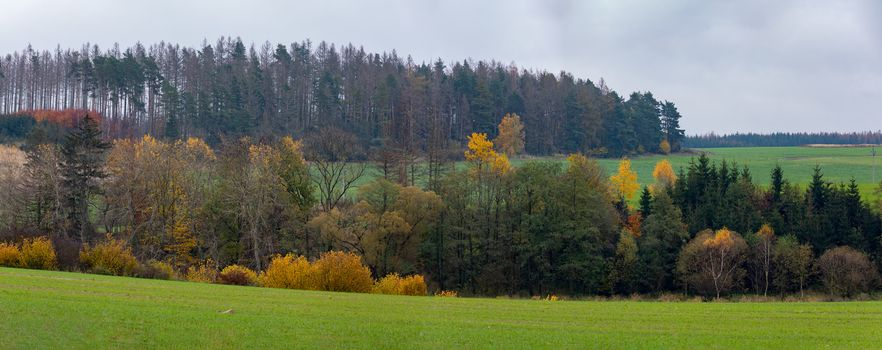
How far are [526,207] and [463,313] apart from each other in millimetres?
46802

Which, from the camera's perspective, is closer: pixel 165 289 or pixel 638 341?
pixel 638 341

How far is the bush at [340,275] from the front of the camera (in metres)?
43.7

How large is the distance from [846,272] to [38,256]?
65.0 m

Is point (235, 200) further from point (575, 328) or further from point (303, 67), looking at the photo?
point (303, 67)

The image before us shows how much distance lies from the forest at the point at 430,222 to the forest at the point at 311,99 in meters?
35.8

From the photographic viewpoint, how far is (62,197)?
213 ft

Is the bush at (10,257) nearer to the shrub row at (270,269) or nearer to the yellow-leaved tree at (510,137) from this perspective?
the shrub row at (270,269)

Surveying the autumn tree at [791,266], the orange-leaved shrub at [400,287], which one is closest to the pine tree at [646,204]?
the autumn tree at [791,266]

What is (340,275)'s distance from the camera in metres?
43.8

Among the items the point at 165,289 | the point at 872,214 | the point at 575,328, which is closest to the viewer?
the point at 575,328

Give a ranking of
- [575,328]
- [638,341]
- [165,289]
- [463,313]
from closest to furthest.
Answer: [638,341]
[575,328]
[463,313]
[165,289]

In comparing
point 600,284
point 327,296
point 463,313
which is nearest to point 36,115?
point 600,284

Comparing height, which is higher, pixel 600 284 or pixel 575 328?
pixel 575 328

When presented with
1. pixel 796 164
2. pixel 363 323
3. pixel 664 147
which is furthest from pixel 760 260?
pixel 664 147
